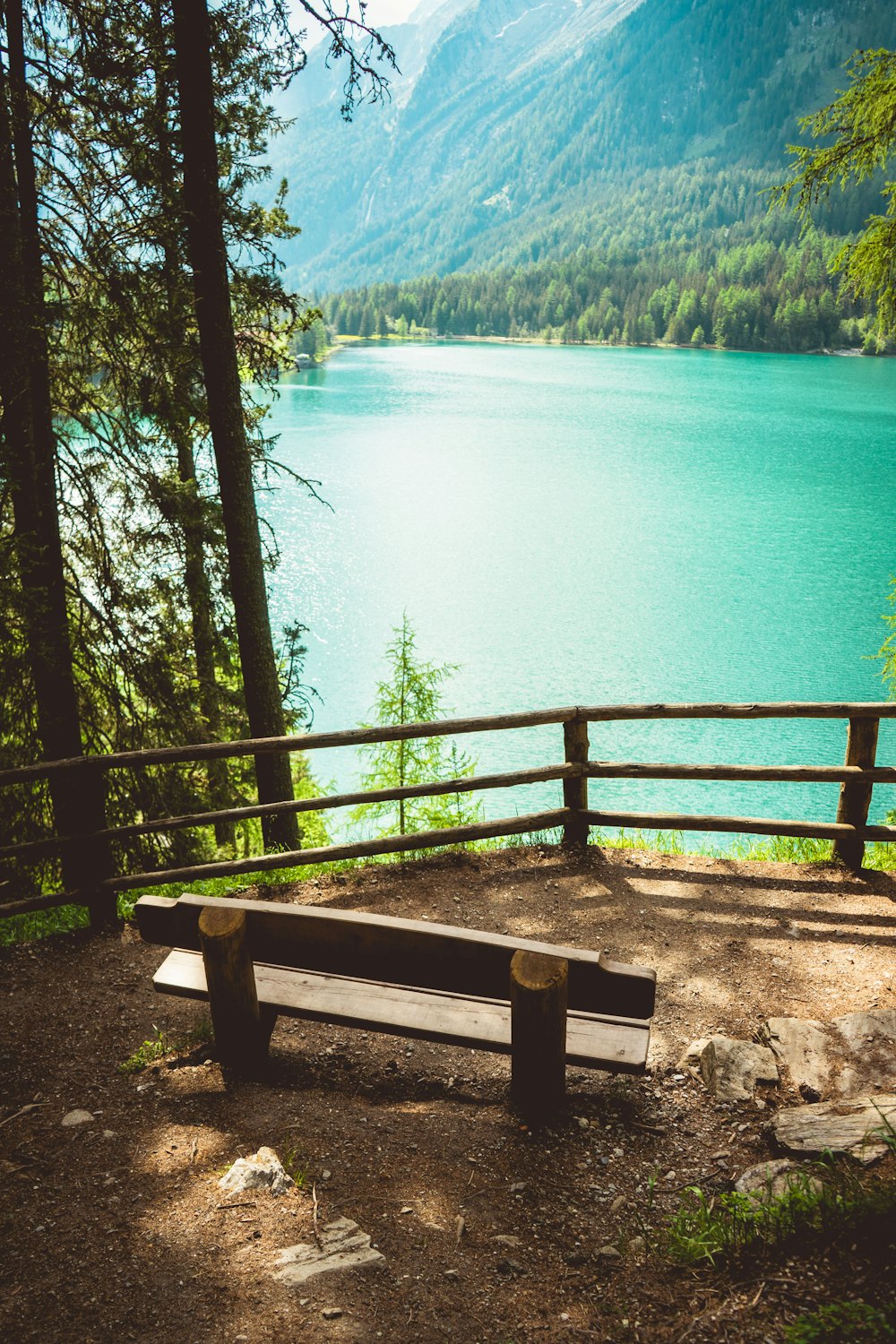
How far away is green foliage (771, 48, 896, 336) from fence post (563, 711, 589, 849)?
195 inches

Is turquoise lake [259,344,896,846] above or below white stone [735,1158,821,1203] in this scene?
below

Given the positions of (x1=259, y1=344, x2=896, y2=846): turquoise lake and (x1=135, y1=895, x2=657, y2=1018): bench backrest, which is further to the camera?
(x1=259, y1=344, x2=896, y2=846): turquoise lake

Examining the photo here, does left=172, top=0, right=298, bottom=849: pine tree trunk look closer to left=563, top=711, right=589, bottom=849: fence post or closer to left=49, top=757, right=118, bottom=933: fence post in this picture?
left=49, top=757, right=118, bottom=933: fence post

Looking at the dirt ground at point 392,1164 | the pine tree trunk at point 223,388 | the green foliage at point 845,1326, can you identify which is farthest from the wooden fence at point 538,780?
the green foliage at point 845,1326

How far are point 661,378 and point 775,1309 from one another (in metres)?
91.5

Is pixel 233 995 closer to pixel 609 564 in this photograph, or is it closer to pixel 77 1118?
pixel 77 1118

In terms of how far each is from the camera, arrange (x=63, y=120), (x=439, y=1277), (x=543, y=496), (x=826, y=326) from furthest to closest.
→ (x=826, y=326), (x=543, y=496), (x=63, y=120), (x=439, y=1277)

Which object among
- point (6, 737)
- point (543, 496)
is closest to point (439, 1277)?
point (6, 737)

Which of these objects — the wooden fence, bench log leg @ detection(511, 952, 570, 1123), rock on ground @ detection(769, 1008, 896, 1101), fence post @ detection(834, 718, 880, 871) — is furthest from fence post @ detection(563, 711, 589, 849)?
bench log leg @ detection(511, 952, 570, 1123)

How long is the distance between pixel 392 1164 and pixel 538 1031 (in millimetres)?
854

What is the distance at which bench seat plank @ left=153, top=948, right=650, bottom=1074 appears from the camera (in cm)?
379

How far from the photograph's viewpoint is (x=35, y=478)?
793 cm

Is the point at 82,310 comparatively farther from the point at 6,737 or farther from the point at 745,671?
the point at 745,671

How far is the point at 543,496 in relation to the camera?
1795 inches
